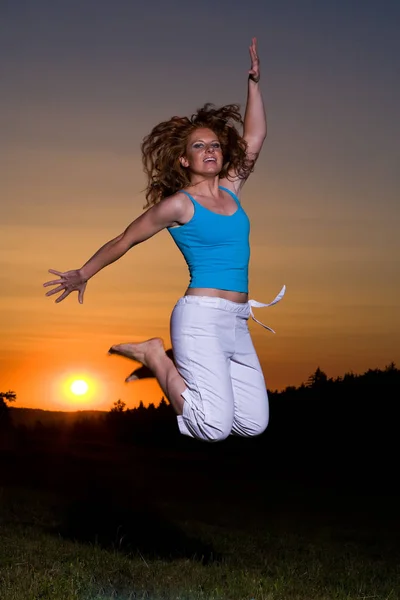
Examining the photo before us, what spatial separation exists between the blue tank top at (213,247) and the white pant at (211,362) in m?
0.14

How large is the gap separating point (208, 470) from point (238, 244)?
70.6 ft

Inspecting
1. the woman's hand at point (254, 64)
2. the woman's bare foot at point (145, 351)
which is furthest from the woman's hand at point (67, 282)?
the woman's hand at point (254, 64)

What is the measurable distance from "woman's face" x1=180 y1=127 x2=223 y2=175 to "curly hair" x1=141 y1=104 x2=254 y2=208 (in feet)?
0.17

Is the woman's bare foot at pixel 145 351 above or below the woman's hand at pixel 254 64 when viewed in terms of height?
below

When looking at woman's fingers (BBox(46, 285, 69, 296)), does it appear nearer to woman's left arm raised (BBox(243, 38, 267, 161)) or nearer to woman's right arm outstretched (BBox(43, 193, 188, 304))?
woman's right arm outstretched (BBox(43, 193, 188, 304))

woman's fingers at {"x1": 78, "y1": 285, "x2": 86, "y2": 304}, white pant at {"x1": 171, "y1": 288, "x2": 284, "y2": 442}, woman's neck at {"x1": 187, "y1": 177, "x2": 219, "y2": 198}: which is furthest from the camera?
woman's neck at {"x1": 187, "y1": 177, "x2": 219, "y2": 198}

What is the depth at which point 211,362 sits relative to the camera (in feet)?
18.8

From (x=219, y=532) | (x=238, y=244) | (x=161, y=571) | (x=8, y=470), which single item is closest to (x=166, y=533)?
(x=219, y=532)

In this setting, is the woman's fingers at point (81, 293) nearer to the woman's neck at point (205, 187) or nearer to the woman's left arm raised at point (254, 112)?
the woman's neck at point (205, 187)

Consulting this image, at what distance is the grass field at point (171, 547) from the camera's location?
6.57m

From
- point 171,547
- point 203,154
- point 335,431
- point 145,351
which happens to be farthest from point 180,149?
point 335,431

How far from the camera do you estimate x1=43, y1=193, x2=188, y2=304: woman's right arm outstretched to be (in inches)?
225

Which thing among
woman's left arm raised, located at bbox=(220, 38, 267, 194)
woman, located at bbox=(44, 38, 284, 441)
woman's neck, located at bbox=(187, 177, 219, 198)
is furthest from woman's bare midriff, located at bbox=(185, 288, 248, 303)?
woman's left arm raised, located at bbox=(220, 38, 267, 194)

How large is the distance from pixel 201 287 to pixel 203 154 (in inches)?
36.7
